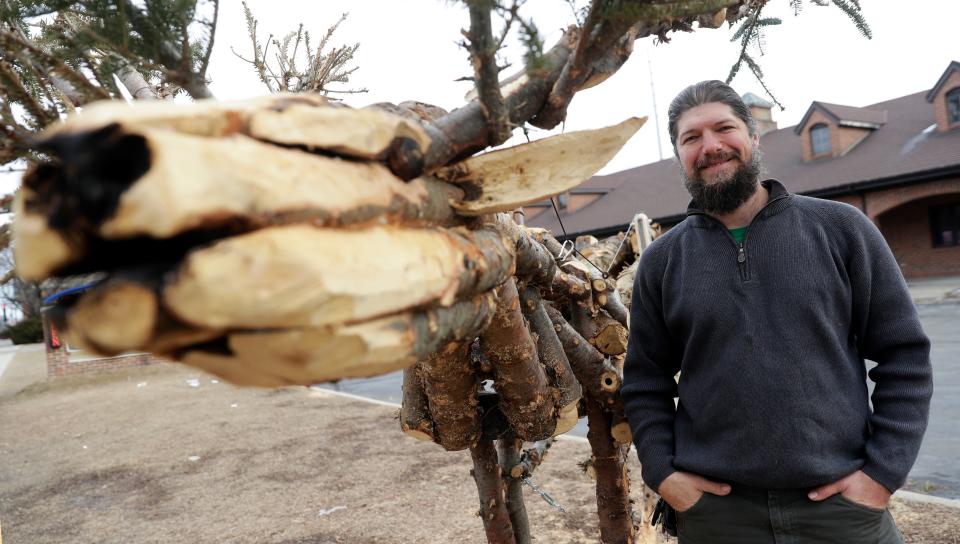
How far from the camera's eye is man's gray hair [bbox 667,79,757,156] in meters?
2.16

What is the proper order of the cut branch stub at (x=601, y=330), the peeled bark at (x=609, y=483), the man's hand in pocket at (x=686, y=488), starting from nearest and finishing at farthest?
the man's hand in pocket at (x=686, y=488) < the cut branch stub at (x=601, y=330) < the peeled bark at (x=609, y=483)

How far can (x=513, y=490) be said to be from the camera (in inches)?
137

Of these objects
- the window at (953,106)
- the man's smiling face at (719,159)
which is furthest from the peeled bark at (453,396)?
the window at (953,106)

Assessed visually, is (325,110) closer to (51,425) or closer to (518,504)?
(518,504)

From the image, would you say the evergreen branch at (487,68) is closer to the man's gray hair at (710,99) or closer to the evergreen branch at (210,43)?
the evergreen branch at (210,43)

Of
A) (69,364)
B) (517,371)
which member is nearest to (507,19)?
(517,371)

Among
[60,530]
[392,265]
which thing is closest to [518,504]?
[392,265]

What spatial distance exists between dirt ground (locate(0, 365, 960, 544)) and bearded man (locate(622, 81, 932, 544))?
9.70 feet

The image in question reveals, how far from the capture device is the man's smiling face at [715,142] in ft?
7.02

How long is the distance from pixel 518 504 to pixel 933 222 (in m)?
20.1

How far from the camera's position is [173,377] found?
15461mm

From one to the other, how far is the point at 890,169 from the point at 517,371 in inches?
783

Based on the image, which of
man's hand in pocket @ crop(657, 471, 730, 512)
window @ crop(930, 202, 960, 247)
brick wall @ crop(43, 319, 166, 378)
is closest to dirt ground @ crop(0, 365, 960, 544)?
man's hand in pocket @ crop(657, 471, 730, 512)

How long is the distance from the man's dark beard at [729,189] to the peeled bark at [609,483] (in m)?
1.39
